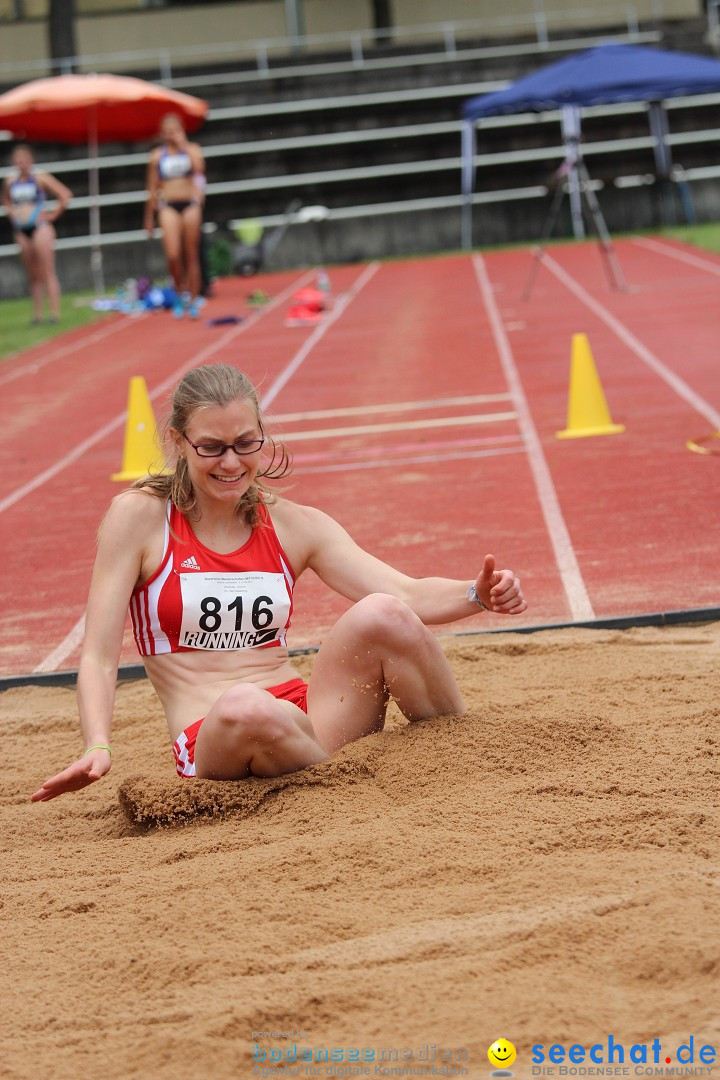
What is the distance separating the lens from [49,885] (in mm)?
3197

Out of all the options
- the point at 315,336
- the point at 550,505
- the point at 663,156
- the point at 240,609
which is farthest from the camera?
the point at 663,156

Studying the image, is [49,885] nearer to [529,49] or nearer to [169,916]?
[169,916]

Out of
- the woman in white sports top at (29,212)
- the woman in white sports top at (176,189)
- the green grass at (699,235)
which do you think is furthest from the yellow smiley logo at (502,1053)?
the green grass at (699,235)

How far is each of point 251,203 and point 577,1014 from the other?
987 inches

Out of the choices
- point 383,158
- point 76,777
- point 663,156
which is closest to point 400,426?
point 76,777

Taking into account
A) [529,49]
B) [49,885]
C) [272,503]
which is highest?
[529,49]

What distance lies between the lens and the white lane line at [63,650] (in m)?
5.29

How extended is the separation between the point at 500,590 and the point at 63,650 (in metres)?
2.56

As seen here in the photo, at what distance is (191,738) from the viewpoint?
3.60 meters

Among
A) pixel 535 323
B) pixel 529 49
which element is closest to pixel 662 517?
pixel 535 323

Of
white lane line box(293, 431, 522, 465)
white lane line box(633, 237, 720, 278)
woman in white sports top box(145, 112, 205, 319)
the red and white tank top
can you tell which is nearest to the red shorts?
the red and white tank top

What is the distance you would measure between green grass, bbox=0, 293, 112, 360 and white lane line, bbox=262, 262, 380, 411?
3.31 m

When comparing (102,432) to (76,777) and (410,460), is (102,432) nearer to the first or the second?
(410,460)

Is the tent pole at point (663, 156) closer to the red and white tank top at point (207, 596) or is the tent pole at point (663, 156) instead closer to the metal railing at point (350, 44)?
the metal railing at point (350, 44)
